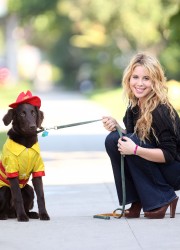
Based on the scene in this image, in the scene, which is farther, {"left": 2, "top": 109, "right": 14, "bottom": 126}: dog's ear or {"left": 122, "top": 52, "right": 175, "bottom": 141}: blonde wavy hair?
{"left": 122, "top": 52, "right": 175, "bottom": 141}: blonde wavy hair

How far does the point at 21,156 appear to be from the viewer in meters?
7.12

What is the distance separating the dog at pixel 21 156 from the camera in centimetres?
711

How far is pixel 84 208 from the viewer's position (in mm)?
8320

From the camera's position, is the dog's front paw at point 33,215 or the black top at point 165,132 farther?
the dog's front paw at point 33,215

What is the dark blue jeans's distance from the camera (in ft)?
24.0

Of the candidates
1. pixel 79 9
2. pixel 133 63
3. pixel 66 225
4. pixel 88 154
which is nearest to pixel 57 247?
pixel 66 225

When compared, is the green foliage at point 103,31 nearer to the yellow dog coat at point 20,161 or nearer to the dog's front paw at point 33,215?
the dog's front paw at point 33,215

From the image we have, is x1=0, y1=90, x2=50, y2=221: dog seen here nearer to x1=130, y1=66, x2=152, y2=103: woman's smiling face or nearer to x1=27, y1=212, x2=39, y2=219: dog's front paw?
x1=27, y1=212, x2=39, y2=219: dog's front paw

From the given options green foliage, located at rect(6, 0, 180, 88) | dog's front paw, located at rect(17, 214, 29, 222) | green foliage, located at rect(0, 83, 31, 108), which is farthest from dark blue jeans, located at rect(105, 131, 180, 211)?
green foliage, located at rect(6, 0, 180, 88)

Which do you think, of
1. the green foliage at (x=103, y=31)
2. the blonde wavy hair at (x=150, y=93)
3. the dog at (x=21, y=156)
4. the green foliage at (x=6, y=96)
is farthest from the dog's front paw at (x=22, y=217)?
the green foliage at (x=103, y=31)

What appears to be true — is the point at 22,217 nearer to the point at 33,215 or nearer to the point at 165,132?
the point at 33,215

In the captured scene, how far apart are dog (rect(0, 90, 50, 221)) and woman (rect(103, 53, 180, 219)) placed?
0.63 m

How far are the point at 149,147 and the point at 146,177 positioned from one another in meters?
0.25

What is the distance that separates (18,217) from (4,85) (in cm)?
3112
